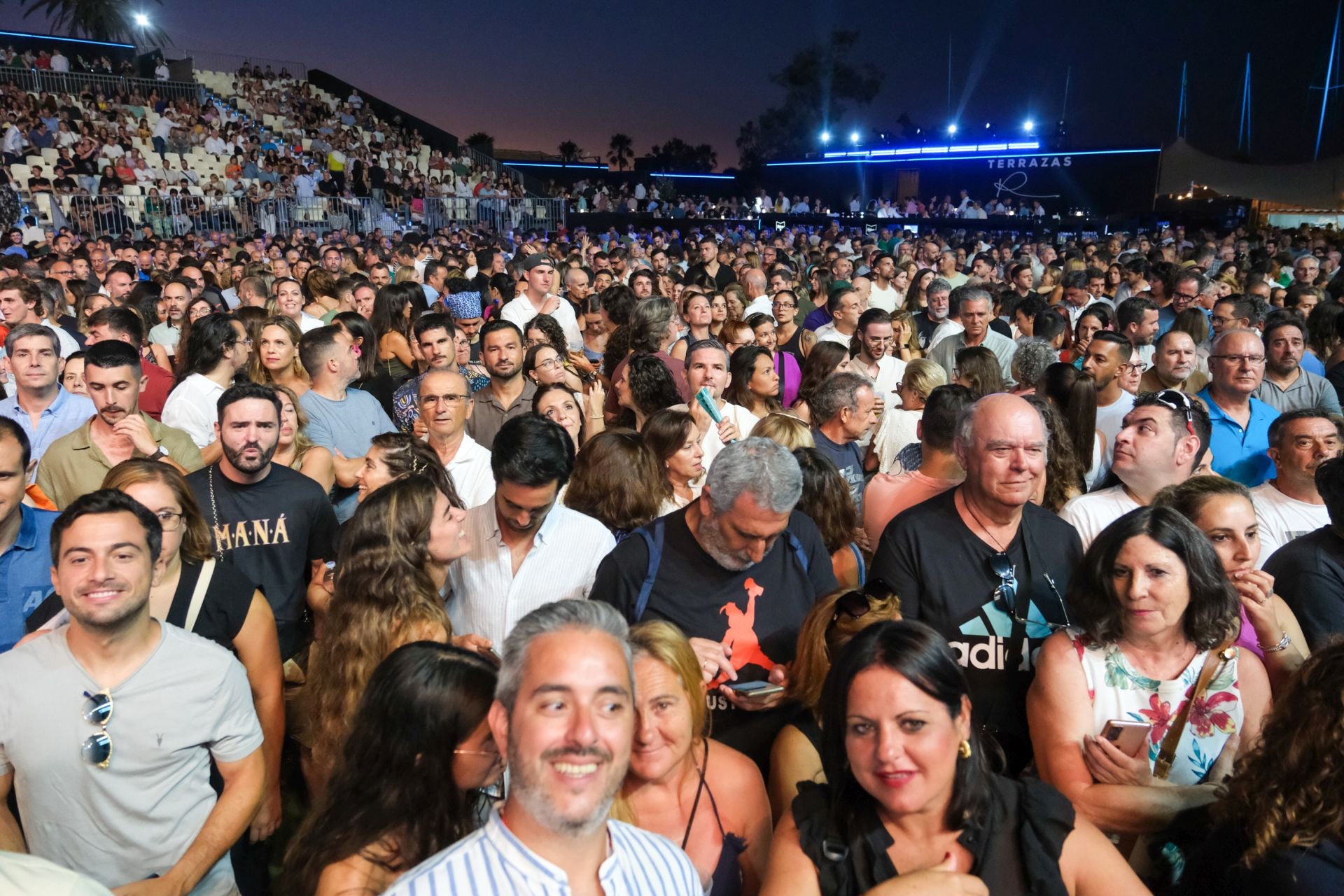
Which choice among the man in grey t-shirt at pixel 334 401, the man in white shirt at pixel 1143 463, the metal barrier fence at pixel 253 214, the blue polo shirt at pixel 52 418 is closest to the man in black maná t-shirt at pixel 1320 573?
the man in white shirt at pixel 1143 463

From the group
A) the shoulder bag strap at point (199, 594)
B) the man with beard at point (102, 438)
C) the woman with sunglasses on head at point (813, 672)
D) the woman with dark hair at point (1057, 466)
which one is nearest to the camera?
the woman with sunglasses on head at point (813, 672)

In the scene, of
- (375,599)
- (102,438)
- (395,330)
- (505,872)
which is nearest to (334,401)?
(102,438)

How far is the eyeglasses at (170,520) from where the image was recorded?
309 cm

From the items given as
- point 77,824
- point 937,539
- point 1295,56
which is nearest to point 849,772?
point 937,539

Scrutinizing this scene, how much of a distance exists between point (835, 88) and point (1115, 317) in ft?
148

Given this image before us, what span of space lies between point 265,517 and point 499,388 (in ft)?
6.42

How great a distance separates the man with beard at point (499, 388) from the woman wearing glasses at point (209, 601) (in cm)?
222

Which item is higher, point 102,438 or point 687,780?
point 102,438

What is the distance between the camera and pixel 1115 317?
7.87 meters

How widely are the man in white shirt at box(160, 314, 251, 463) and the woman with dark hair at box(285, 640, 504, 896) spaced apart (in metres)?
3.63

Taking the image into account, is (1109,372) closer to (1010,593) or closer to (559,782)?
(1010,593)

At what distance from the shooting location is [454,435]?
181 inches

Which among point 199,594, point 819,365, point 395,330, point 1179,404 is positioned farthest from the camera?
point 395,330

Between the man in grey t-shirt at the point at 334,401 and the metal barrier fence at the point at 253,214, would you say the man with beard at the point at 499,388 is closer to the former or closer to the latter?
the man in grey t-shirt at the point at 334,401
